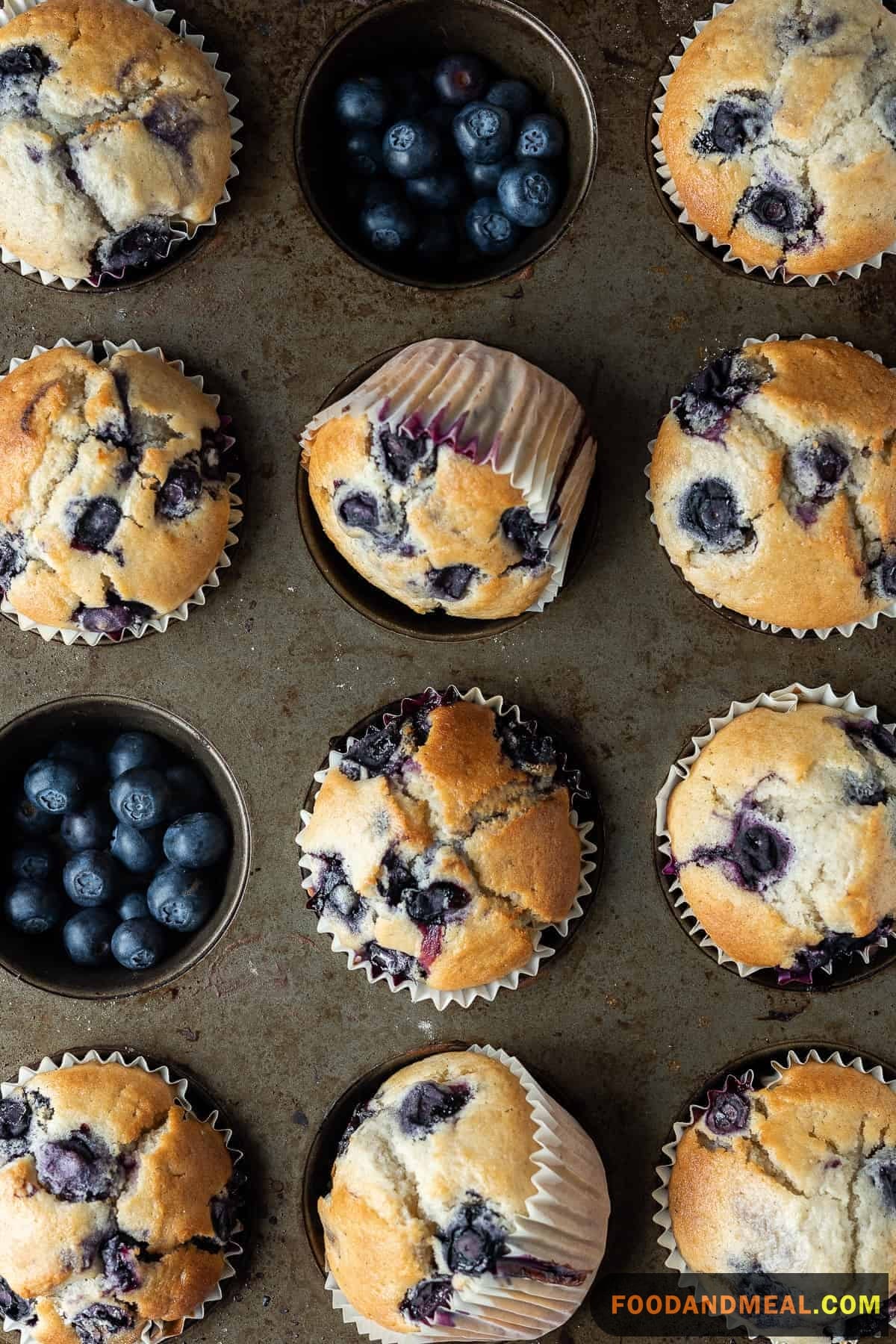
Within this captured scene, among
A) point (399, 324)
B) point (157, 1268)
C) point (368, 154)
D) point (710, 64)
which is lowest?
point (157, 1268)

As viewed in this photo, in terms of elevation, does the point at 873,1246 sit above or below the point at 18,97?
below

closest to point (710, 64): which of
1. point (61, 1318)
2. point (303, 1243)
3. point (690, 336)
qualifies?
point (690, 336)

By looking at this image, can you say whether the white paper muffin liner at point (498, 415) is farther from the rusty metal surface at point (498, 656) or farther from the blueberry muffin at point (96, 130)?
the blueberry muffin at point (96, 130)

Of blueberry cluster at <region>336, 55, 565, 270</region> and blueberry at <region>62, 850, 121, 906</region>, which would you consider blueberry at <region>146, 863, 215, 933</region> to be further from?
blueberry cluster at <region>336, 55, 565, 270</region>

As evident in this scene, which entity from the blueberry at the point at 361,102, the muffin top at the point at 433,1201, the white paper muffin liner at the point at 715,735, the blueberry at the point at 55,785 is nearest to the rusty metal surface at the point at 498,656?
the white paper muffin liner at the point at 715,735

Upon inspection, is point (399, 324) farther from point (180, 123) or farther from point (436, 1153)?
point (436, 1153)

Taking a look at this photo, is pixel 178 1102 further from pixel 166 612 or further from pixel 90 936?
pixel 166 612

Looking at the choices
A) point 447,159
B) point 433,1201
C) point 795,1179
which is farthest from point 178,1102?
point 447,159
